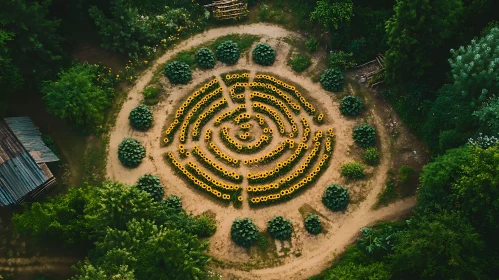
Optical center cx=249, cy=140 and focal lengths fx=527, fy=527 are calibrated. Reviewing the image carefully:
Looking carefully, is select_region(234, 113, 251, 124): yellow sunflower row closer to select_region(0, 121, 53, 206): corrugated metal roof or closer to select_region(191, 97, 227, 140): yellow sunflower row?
select_region(191, 97, 227, 140): yellow sunflower row

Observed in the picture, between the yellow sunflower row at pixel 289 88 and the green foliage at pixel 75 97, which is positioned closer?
the green foliage at pixel 75 97

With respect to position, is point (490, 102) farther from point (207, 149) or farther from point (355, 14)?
point (207, 149)

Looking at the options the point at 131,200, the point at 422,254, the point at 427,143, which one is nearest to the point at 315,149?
the point at 427,143

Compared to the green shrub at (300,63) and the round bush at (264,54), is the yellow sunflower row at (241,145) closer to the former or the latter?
the green shrub at (300,63)

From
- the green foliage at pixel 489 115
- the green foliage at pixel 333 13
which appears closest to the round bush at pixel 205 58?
the green foliage at pixel 333 13

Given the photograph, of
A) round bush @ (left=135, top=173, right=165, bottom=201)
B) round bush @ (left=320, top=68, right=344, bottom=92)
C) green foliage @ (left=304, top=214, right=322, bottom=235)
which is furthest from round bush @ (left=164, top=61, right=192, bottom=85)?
green foliage @ (left=304, top=214, right=322, bottom=235)

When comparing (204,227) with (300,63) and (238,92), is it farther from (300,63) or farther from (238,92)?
(300,63)

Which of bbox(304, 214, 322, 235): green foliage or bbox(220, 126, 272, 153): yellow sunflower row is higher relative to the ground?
bbox(220, 126, 272, 153): yellow sunflower row
